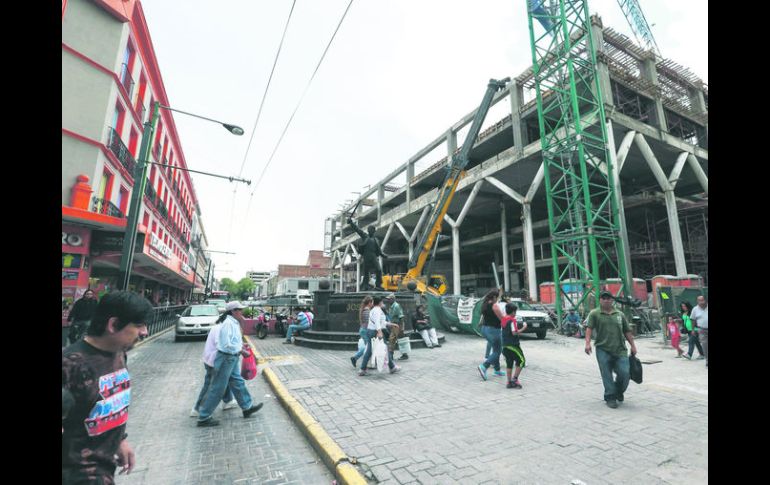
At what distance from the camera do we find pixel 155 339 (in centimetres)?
1372

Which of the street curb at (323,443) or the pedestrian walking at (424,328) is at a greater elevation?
the pedestrian walking at (424,328)

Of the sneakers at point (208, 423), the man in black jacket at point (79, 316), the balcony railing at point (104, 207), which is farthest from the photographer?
the balcony railing at point (104, 207)

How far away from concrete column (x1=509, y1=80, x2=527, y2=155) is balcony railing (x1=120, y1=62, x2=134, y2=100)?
75.0 feet

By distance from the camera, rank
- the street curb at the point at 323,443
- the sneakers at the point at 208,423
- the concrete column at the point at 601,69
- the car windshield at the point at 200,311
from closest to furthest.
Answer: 1. the street curb at the point at 323,443
2. the sneakers at the point at 208,423
3. the car windshield at the point at 200,311
4. the concrete column at the point at 601,69

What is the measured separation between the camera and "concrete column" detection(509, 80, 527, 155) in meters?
25.2

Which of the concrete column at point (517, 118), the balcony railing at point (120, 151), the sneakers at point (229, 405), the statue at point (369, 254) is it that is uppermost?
the concrete column at point (517, 118)

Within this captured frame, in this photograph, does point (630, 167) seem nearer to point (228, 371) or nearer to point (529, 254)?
point (529, 254)

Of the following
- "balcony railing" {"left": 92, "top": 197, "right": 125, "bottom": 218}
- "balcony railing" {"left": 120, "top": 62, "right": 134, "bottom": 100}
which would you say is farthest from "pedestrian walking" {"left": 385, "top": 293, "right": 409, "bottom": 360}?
"balcony railing" {"left": 120, "top": 62, "right": 134, "bottom": 100}

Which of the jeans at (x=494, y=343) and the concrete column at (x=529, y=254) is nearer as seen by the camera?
the jeans at (x=494, y=343)

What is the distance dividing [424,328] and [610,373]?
20.8 ft

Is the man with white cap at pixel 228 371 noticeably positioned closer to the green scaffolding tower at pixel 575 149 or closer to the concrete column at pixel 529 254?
the green scaffolding tower at pixel 575 149

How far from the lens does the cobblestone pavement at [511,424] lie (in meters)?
3.05

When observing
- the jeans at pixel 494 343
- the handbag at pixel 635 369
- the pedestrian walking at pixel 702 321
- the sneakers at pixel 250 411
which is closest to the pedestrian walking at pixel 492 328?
the jeans at pixel 494 343
